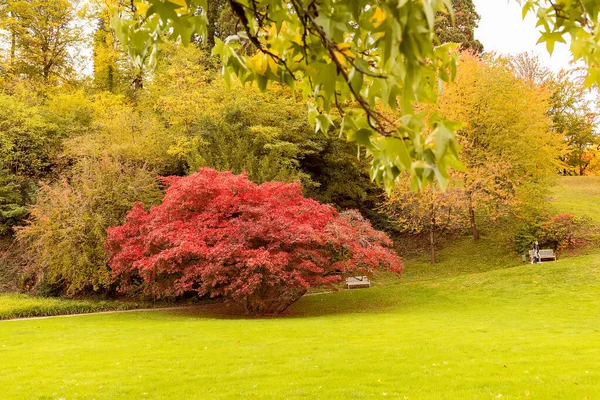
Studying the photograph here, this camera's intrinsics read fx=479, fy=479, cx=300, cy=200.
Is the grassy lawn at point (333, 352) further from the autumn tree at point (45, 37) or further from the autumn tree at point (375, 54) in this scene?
the autumn tree at point (45, 37)

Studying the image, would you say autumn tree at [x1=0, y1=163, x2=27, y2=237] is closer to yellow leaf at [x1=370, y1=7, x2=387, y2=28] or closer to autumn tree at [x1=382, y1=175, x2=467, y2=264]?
autumn tree at [x1=382, y1=175, x2=467, y2=264]

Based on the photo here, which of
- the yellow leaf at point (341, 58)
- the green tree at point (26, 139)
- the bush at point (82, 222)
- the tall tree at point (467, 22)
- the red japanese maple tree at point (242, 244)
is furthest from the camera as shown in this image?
the tall tree at point (467, 22)

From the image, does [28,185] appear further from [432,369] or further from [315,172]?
[432,369]

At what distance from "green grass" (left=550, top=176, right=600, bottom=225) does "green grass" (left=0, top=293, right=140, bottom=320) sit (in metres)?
21.5

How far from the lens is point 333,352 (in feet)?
30.4

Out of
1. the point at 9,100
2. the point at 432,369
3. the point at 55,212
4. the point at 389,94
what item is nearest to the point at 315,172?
the point at 55,212

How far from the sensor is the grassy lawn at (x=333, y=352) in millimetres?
6934

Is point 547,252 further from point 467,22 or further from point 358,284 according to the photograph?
point 467,22

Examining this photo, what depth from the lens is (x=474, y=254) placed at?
24.0 m

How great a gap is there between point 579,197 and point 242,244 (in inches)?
1023

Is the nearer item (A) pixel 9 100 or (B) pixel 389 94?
(B) pixel 389 94

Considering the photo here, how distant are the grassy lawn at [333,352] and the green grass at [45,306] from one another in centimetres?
171

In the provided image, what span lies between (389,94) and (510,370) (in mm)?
7296

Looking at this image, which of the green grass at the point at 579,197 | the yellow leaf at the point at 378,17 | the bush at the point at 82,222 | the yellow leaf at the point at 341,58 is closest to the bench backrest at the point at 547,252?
the green grass at the point at 579,197
